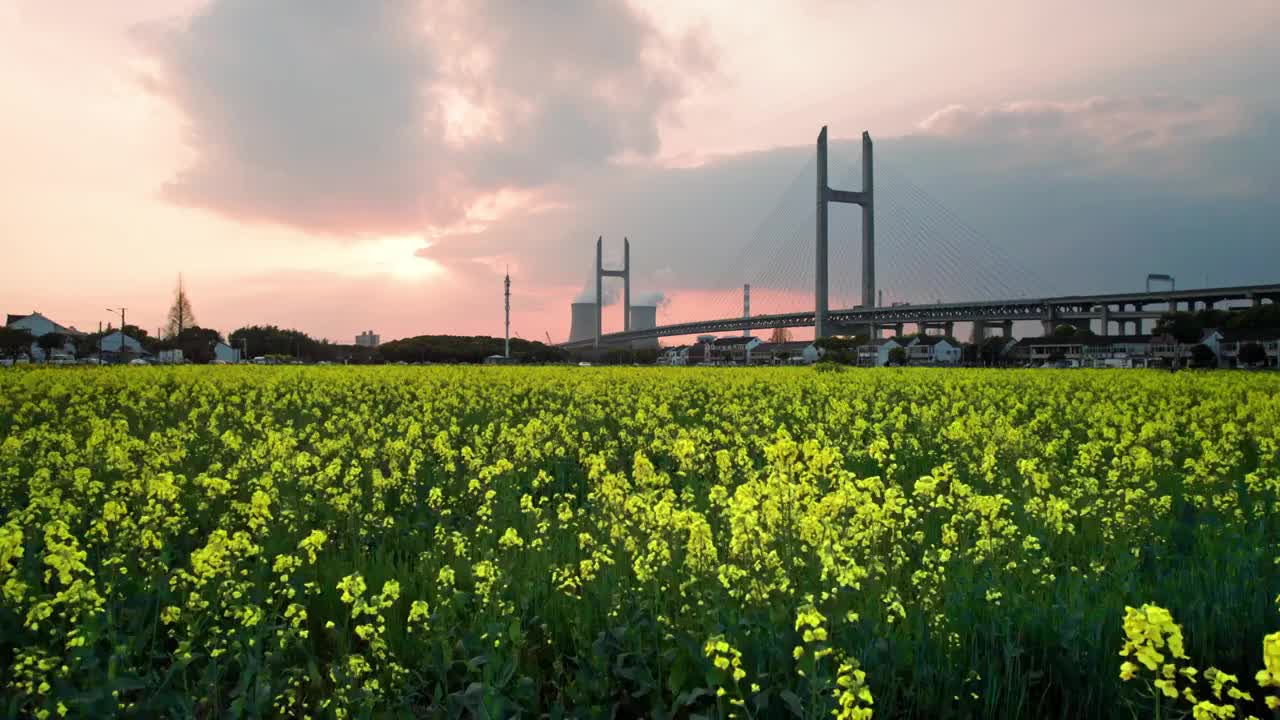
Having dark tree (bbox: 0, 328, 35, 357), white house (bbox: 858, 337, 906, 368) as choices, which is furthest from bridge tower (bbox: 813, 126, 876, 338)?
dark tree (bbox: 0, 328, 35, 357)

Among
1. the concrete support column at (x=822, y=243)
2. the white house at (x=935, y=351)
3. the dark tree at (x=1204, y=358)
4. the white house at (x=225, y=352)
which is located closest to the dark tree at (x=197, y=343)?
the white house at (x=225, y=352)

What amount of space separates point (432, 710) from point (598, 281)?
4520 inches

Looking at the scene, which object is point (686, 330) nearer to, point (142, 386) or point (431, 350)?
point (431, 350)

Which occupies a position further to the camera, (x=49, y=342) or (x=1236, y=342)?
(x=49, y=342)

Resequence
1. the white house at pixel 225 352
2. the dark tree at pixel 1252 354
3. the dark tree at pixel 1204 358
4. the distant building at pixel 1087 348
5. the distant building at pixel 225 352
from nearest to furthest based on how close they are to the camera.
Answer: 1. the dark tree at pixel 1252 354
2. the dark tree at pixel 1204 358
3. the distant building at pixel 1087 348
4. the distant building at pixel 225 352
5. the white house at pixel 225 352

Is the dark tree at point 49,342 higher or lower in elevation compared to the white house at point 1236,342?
higher

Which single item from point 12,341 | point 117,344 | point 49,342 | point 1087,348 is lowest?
point 1087,348

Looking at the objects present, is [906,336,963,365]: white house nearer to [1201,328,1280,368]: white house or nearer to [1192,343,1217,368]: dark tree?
[1201,328,1280,368]: white house

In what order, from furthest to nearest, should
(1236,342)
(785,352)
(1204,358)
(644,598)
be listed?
(785,352)
(1236,342)
(1204,358)
(644,598)

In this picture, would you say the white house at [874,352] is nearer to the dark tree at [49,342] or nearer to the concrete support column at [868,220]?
the concrete support column at [868,220]

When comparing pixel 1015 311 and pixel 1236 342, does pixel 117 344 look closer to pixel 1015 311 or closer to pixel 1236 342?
pixel 1015 311

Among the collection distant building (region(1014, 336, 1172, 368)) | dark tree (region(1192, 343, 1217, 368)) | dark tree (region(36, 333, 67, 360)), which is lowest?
dark tree (region(1192, 343, 1217, 368))

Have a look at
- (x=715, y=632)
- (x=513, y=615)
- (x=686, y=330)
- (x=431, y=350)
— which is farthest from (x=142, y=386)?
(x=686, y=330)

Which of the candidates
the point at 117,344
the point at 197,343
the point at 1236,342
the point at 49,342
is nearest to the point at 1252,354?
the point at 1236,342
